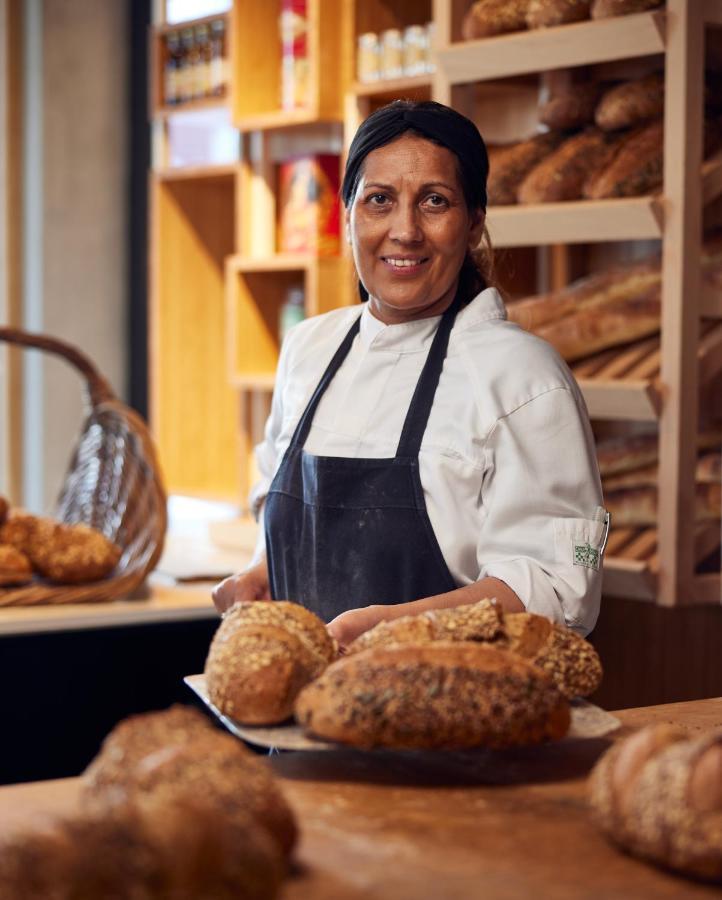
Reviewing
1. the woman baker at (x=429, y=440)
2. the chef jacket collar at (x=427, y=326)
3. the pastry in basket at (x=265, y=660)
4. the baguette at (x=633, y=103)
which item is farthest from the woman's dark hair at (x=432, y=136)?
the baguette at (x=633, y=103)

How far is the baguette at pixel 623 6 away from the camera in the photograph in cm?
233

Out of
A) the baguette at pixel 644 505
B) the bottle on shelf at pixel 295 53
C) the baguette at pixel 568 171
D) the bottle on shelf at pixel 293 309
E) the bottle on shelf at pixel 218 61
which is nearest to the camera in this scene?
the baguette at pixel 644 505

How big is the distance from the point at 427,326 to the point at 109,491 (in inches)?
50.5

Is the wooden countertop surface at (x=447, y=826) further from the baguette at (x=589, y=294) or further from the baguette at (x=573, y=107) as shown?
the baguette at (x=573, y=107)

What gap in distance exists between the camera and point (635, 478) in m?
2.46

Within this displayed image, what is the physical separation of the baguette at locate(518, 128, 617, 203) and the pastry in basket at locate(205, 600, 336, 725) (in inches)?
60.0

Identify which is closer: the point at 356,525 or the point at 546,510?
the point at 546,510

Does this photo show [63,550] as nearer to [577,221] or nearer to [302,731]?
[577,221]

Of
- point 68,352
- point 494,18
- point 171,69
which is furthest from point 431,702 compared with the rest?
point 171,69

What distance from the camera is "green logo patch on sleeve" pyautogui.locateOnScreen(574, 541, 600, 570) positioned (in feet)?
4.88

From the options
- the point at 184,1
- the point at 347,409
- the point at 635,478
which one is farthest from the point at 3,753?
the point at 184,1

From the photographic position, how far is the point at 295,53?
3619 millimetres

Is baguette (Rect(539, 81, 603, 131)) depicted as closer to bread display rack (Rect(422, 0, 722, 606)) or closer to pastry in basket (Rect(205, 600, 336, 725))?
bread display rack (Rect(422, 0, 722, 606))

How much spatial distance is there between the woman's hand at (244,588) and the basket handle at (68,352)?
1110mm
